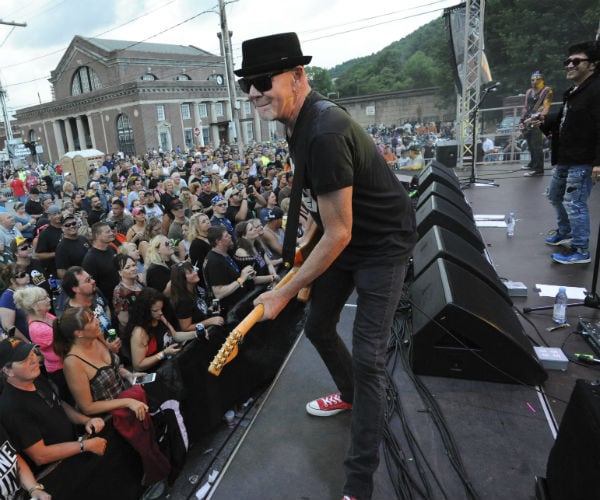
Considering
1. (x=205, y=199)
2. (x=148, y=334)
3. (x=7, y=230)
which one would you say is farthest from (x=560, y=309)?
(x=7, y=230)

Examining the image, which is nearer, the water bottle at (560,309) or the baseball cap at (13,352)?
the baseball cap at (13,352)

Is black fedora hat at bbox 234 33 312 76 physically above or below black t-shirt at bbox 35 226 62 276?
above

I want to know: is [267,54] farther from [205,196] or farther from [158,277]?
[205,196]

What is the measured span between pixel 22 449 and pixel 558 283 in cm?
466

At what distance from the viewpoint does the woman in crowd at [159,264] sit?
4.90m

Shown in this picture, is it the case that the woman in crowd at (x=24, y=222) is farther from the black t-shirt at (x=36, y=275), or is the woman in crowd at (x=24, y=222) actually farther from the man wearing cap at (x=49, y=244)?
the black t-shirt at (x=36, y=275)

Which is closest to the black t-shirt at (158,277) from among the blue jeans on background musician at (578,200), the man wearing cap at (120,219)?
the man wearing cap at (120,219)

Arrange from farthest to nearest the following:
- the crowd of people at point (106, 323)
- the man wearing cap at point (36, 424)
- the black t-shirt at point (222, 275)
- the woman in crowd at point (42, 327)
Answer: the black t-shirt at point (222, 275) < the woman in crowd at point (42, 327) < the crowd of people at point (106, 323) < the man wearing cap at point (36, 424)

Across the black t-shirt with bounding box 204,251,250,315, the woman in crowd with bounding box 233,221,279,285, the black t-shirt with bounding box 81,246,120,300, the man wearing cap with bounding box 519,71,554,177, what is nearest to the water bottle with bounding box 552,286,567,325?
the woman in crowd with bounding box 233,221,279,285

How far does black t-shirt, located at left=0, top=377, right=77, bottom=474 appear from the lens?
2438 millimetres

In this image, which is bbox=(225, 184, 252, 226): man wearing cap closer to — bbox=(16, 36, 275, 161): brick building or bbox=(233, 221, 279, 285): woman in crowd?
bbox=(233, 221, 279, 285): woman in crowd

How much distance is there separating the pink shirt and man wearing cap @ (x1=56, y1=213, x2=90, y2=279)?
6.83ft

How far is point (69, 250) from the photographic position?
224 inches

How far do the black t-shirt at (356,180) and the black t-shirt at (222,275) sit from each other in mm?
2689
